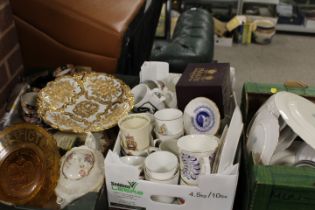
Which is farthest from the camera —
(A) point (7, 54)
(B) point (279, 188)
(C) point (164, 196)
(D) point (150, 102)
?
(A) point (7, 54)

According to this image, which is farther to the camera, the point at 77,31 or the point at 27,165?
the point at 77,31

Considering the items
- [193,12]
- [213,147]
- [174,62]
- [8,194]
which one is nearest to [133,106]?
[213,147]

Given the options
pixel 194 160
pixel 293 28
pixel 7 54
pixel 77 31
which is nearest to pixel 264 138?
pixel 194 160

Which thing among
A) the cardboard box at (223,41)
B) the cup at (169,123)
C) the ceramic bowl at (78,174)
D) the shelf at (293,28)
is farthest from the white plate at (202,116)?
the shelf at (293,28)

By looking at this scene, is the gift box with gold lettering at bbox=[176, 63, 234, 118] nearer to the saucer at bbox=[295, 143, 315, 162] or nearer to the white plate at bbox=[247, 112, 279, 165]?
the white plate at bbox=[247, 112, 279, 165]

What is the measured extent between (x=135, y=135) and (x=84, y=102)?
1.01ft

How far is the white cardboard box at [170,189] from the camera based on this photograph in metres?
0.79

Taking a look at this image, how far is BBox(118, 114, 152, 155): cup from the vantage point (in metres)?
0.90

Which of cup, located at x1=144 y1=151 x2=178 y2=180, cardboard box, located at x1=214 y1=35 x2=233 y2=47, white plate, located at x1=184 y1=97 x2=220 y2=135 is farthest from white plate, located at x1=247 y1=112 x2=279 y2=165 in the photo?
cardboard box, located at x1=214 y1=35 x2=233 y2=47

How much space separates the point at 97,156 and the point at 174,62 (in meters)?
0.82

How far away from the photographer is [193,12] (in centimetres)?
238

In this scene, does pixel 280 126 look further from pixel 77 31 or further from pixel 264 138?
pixel 77 31

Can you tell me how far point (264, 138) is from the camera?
2.89ft

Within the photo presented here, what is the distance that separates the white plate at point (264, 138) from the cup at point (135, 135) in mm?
274
